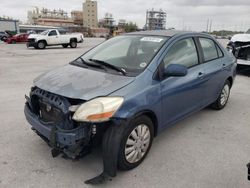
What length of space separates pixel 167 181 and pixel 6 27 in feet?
163

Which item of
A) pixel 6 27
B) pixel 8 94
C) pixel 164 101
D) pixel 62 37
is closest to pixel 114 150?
pixel 164 101

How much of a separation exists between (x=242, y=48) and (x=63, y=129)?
7.92m

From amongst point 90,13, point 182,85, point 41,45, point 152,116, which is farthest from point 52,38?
point 90,13

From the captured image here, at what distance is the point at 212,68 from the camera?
164 inches

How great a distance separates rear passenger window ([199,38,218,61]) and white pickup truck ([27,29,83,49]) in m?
18.4

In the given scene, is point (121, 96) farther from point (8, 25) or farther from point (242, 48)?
point (8, 25)

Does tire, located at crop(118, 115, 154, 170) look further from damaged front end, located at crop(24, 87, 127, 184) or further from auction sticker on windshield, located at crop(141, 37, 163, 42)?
auction sticker on windshield, located at crop(141, 37, 163, 42)

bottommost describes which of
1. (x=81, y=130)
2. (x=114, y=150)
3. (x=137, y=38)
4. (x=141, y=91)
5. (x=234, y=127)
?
(x=234, y=127)

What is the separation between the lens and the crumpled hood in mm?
2611

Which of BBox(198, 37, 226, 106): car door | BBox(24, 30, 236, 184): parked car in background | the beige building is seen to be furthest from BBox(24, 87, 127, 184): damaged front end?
the beige building

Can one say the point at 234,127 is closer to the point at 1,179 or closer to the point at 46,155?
the point at 46,155

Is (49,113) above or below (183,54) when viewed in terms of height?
below

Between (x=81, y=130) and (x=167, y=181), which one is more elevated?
(x=81, y=130)

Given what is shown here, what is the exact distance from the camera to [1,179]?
270cm
